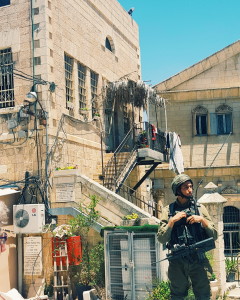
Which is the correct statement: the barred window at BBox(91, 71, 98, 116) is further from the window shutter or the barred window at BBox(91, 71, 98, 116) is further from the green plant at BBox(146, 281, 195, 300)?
the green plant at BBox(146, 281, 195, 300)

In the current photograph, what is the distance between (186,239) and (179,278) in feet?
1.71

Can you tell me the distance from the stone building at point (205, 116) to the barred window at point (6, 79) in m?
7.70

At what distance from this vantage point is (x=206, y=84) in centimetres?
2019

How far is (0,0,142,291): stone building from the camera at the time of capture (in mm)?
13078

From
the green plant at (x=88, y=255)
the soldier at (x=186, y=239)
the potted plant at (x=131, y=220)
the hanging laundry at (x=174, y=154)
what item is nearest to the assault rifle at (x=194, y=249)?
the soldier at (x=186, y=239)

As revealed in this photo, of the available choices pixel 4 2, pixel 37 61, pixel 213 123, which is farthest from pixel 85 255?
pixel 213 123

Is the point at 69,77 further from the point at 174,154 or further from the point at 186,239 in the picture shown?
the point at 186,239

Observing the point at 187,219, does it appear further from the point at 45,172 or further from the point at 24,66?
the point at 24,66

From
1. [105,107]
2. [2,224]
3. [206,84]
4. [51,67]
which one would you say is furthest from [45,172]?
[206,84]

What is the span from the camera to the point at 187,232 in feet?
18.4

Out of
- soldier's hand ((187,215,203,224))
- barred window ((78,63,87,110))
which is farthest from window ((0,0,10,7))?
soldier's hand ((187,215,203,224))

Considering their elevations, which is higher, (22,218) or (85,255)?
(22,218)

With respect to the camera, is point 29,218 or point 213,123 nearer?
point 29,218

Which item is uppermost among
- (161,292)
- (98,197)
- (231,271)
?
(98,197)
